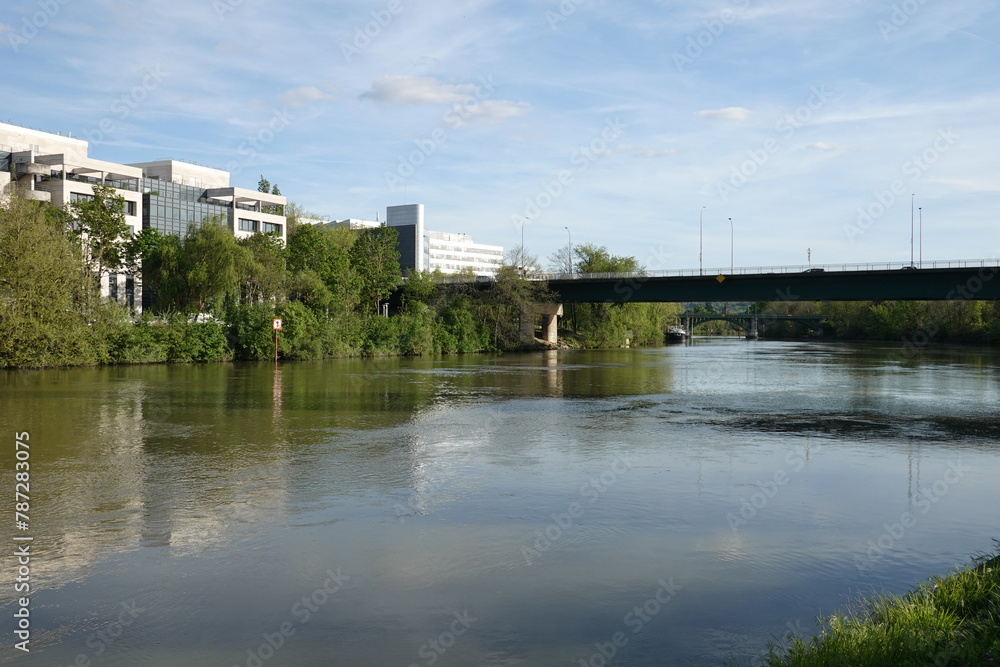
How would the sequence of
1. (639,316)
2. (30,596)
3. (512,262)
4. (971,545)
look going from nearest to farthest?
(30,596)
(971,545)
(512,262)
(639,316)

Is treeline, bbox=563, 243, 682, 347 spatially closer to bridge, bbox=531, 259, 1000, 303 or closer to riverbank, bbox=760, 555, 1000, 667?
bridge, bbox=531, 259, 1000, 303

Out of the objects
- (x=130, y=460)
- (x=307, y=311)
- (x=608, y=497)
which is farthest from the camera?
(x=307, y=311)

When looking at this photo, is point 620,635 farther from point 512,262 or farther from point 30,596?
point 512,262

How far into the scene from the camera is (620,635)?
8492 mm

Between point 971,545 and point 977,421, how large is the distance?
56.3ft

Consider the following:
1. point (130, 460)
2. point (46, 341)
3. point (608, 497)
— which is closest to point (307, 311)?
point (46, 341)
